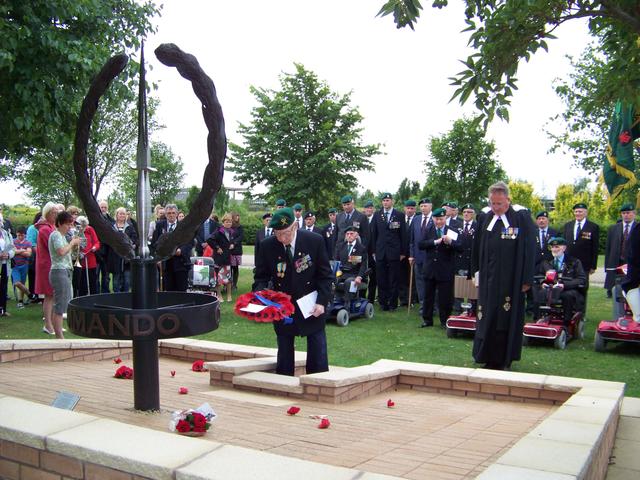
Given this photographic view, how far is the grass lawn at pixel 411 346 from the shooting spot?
8.15m

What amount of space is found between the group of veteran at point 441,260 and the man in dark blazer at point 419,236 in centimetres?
2

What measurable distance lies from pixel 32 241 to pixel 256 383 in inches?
419

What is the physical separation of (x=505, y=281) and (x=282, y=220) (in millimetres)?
3225

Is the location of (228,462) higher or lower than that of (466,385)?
higher

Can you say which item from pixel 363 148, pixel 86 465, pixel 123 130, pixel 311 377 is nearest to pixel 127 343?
pixel 311 377

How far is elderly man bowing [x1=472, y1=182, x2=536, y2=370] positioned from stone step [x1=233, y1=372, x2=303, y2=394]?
2972 millimetres

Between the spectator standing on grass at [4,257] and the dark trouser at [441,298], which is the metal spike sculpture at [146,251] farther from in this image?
the spectator standing on grass at [4,257]

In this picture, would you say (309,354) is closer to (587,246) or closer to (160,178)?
(587,246)

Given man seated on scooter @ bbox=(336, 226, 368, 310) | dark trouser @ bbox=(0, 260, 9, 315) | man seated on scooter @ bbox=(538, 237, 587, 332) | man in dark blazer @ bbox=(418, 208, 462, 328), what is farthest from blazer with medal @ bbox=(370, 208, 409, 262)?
dark trouser @ bbox=(0, 260, 9, 315)

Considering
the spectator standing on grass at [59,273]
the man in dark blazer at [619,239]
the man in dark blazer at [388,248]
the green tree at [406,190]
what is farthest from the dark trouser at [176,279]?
the green tree at [406,190]

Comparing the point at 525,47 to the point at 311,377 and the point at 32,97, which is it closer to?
the point at 311,377

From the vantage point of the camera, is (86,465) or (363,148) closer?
(86,465)

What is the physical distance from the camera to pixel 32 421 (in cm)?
371

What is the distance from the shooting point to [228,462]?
118 inches
